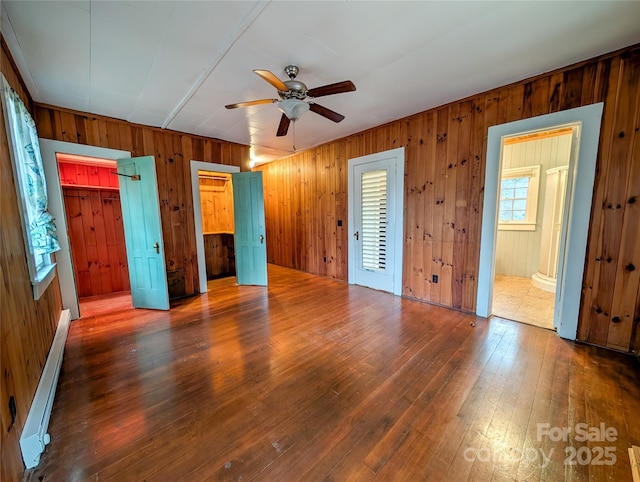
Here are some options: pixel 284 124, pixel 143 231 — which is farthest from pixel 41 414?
pixel 284 124

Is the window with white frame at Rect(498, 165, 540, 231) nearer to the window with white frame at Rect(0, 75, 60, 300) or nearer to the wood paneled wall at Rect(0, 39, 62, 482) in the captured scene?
the wood paneled wall at Rect(0, 39, 62, 482)

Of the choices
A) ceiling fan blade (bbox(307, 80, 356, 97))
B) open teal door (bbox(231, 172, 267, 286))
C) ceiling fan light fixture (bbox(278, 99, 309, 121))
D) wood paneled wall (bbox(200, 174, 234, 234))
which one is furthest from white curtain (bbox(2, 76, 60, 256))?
wood paneled wall (bbox(200, 174, 234, 234))

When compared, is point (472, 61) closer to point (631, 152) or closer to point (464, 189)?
point (464, 189)

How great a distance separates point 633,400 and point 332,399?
82.0 inches

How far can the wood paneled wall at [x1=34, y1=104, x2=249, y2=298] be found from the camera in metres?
3.33

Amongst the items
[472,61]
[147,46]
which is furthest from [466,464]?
[147,46]

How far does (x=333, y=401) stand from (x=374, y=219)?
114 inches

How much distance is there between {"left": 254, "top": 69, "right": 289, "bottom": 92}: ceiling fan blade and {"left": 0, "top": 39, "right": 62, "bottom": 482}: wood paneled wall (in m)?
1.76

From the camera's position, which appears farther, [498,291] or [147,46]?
[498,291]

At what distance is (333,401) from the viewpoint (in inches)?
68.4

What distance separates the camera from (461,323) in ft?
9.48

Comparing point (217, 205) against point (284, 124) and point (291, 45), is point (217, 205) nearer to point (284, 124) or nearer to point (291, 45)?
point (284, 124)

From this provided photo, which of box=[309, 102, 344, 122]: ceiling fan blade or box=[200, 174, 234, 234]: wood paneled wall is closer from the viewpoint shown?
box=[309, 102, 344, 122]: ceiling fan blade

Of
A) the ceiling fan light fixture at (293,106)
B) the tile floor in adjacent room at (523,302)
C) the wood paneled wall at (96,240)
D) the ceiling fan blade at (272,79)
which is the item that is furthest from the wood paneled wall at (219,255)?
the tile floor in adjacent room at (523,302)
